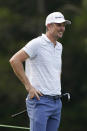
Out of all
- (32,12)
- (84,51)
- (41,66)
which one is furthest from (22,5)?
(41,66)

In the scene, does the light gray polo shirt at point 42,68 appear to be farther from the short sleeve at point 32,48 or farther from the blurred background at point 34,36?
the blurred background at point 34,36

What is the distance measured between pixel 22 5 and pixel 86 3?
275 cm

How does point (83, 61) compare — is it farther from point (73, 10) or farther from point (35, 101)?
point (35, 101)

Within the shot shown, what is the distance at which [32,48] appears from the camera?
452 cm

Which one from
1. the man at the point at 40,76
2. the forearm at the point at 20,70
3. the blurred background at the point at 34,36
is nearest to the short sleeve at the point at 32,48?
the man at the point at 40,76

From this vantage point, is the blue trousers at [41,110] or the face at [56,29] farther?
the face at [56,29]

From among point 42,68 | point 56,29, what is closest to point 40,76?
point 42,68

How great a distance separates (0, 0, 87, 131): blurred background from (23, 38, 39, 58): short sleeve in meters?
9.95

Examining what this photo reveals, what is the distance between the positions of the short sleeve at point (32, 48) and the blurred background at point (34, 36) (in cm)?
995

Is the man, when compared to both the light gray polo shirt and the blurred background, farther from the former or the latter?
the blurred background

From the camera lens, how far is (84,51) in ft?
49.6

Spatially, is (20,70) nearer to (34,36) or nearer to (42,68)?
(42,68)

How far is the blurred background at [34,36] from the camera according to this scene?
1496cm

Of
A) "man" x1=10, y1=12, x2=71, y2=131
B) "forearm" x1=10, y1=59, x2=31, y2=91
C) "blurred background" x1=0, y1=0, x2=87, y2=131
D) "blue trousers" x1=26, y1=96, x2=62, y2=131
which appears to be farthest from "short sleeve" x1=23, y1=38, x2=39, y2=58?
"blurred background" x1=0, y1=0, x2=87, y2=131
